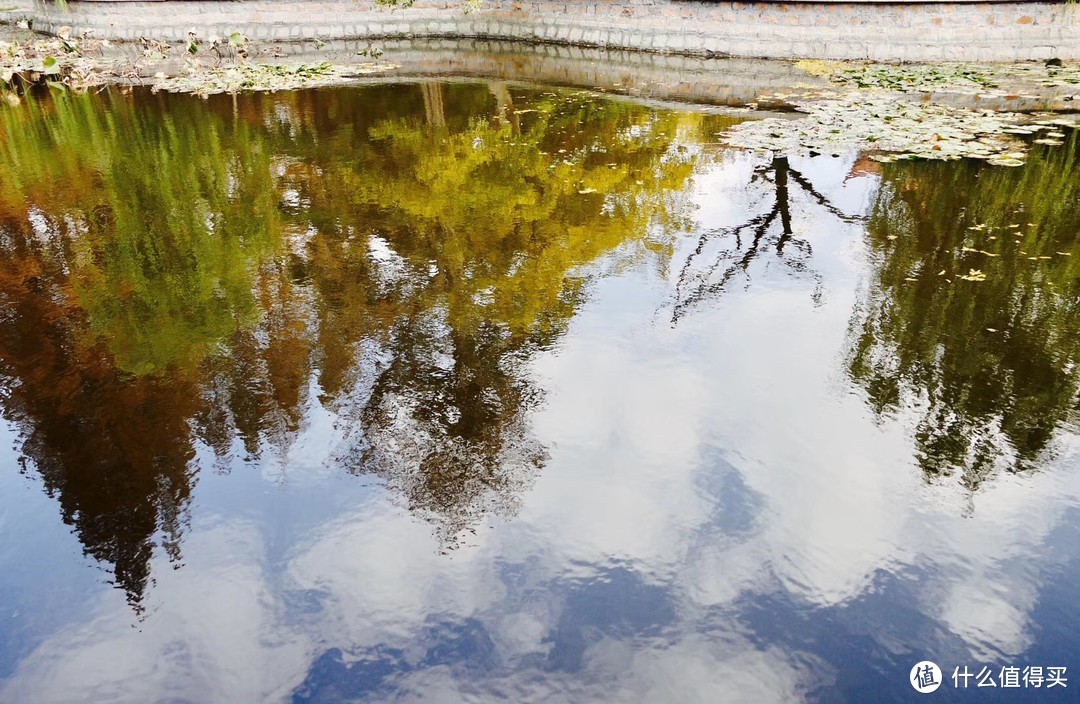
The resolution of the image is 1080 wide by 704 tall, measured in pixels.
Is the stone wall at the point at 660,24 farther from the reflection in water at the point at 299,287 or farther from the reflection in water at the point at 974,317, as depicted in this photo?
the reflection in water at the point at 974,317

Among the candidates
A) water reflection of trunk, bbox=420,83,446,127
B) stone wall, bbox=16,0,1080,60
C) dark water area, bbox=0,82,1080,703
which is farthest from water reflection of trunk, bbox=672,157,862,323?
stone wall, bbox=16,0,1080,60

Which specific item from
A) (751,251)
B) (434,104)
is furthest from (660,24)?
(751,251)

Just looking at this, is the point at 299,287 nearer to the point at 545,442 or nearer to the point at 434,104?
the point at 545,442

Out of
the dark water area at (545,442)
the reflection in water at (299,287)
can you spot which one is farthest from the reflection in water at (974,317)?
the reflection in water at (299,287)

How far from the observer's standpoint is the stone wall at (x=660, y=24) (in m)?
16.0

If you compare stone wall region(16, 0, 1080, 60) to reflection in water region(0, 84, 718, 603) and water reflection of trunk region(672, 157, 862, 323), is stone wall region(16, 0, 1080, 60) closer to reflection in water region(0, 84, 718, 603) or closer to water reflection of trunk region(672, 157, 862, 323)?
reflection in water region(0, 84, 718, 603)

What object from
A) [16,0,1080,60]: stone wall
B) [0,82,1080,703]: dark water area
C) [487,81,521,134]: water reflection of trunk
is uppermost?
[16,0,1080,60]: stone wall

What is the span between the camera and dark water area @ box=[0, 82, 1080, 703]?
361cm

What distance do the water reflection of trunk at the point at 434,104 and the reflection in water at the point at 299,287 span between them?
9.5 inches

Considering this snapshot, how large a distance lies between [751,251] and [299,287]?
451cm

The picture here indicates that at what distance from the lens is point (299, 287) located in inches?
285

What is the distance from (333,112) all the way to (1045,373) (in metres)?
12.4

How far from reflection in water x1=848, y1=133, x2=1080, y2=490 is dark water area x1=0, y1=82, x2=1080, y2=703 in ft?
0.11

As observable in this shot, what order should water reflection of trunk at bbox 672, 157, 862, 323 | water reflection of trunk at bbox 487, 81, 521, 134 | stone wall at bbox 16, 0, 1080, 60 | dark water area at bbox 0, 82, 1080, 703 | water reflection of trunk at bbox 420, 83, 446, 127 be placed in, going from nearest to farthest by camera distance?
dark water area at bbox 0, 82, 1080, 703
water reflection of trunk at bbox 672, 157, 862, 323
water reflection of trunk at bbox 487, 81, 521, 134
water reflection of trunk at bbox 420, 83, 446, 127
stone wall at bbox 16, 0, 1080, 60
